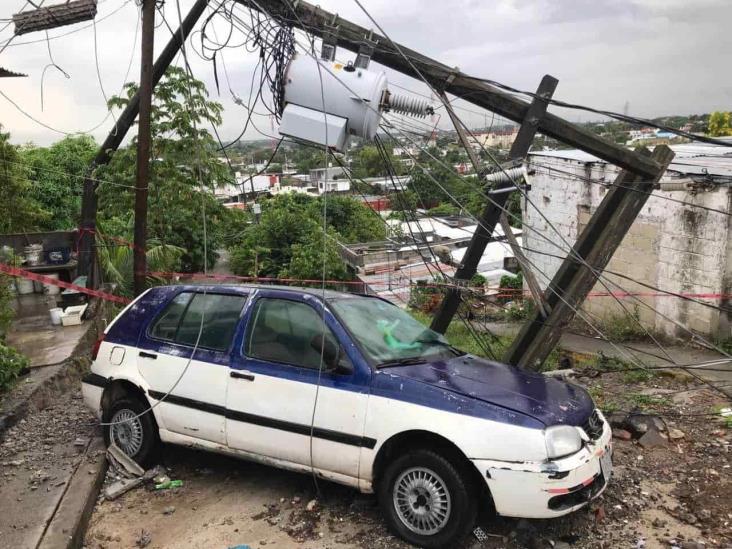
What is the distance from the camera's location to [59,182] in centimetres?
2523

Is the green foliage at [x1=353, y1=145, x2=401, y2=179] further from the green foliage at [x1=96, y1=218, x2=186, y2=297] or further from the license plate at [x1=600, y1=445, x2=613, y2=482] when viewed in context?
the green foliage at [x1=96, y1=218, x2=186, y2=297]

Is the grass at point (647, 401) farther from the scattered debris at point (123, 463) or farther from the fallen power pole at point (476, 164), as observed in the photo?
the scattered debris at point (123, 463)

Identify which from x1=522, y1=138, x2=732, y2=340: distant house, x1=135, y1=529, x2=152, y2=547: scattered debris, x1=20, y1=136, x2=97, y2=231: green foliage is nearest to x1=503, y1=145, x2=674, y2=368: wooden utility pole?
x1=522, y1=138, x2=732, y2=340: distant house

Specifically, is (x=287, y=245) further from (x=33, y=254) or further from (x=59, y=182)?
(x=33, y=254)

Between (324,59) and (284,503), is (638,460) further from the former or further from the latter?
(324,59)

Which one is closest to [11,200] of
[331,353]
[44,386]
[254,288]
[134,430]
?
[44,386]

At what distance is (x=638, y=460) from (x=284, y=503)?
2.96m

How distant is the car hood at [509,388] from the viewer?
388cm

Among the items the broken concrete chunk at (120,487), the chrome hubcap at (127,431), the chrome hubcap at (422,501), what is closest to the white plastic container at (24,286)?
the chrome hubcap at (127,431)

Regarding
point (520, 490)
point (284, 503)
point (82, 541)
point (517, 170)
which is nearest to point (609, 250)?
point (517, 170)

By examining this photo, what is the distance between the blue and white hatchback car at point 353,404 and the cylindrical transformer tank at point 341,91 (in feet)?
5.03

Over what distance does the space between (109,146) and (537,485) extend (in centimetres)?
876

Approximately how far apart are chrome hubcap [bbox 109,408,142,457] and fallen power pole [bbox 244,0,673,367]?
2977 millimetres

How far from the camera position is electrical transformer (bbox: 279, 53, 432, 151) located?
523 cm
